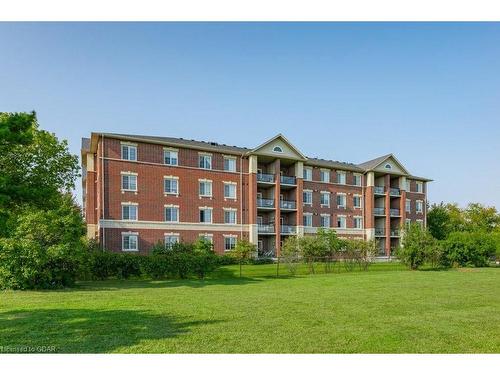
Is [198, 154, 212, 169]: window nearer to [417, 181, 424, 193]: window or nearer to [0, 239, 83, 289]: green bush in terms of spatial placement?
[0, 239, 83, 289]: green bush

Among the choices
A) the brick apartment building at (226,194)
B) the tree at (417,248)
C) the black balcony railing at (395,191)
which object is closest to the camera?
the tree at (417,248)

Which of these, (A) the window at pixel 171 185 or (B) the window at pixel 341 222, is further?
(B) the window at pixel 341 222

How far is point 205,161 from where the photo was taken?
37.3 meters

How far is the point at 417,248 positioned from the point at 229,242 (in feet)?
55.3

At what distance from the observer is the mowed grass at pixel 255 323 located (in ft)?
23.0

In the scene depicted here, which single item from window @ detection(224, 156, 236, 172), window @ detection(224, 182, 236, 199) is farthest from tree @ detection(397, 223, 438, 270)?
window @ detection(224, 156, 236, 172)

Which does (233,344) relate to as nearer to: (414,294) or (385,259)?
(414,294)

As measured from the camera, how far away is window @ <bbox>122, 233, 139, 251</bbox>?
32.9m

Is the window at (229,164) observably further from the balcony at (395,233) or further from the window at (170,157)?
the balcony at (395,233)

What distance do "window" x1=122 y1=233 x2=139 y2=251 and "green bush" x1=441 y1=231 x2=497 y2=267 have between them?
87.1ft

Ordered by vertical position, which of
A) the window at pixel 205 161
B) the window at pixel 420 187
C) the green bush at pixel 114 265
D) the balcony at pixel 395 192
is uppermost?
the window at pixel 205 161

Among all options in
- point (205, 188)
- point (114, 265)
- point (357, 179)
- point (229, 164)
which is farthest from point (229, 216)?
point (357, 179)

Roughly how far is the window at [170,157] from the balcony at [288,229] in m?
13.1

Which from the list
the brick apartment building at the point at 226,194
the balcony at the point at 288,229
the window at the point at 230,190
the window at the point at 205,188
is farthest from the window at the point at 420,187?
the window at the point at 205,188
